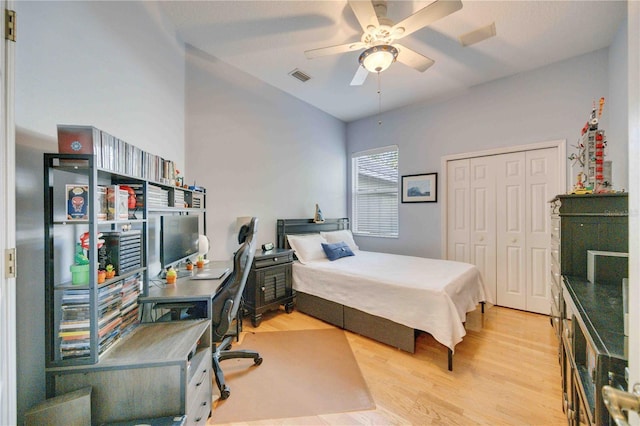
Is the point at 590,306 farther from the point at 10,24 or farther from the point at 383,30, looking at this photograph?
the point at 10,24

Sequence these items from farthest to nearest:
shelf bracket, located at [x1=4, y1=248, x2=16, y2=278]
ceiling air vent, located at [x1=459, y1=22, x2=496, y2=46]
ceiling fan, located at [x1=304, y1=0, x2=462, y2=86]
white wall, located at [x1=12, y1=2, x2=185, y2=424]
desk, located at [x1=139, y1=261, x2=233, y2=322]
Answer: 1. ceiling air vent, located at [x1=459, y1=22, x2=496, y2=46]
2. ceiling fan, located at [x1=304, y1=0, x2=462, y2=86]
3. desk, located at [x1=139, y1=261, x2=233, y2=322]
4. white wall, located at [x1=12, y1=2, x2=185, y2=424]
5. shelf bracket, located at [x1=4, y1=248, x2=16, y2=278]

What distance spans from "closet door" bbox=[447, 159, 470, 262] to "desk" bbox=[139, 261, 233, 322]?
10.8ft

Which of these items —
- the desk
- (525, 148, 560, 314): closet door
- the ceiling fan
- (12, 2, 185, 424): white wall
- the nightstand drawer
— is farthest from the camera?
(525, 148, 560, 314): closet door

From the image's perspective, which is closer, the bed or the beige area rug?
the beige area rug

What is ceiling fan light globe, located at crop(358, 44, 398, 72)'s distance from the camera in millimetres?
2023

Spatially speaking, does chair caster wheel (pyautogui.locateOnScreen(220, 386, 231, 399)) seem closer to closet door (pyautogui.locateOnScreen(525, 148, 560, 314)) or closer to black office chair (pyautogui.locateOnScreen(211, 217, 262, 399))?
black office chair (pyautogui.locateOnScreen(211, 217, 262, 399))

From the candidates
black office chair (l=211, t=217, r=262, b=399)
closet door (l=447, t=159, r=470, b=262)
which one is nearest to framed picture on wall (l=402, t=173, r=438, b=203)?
closet door (l=447, t=159, r=470, b=262)

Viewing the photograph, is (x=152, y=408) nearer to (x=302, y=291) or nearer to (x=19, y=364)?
(x=19, y=364)

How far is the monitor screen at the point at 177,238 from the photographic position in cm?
196

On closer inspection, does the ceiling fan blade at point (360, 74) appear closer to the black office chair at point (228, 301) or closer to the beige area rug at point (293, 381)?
the black office chair at point (228, 301)

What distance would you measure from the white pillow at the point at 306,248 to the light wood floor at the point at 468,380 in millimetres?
867

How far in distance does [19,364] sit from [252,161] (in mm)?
Answer: 2655

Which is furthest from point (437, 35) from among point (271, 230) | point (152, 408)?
point (152, 408)

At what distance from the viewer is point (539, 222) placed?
3105 millimetres
